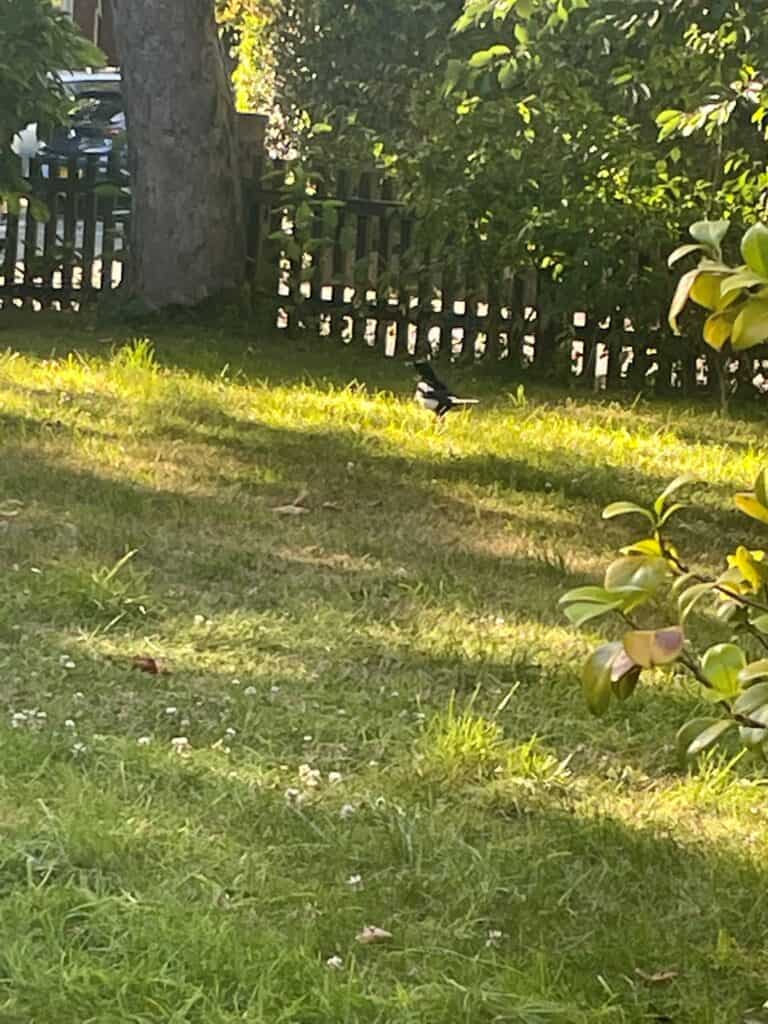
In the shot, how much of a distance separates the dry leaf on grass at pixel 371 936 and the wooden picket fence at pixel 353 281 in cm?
715

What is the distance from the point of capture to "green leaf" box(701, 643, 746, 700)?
1861 millimetres

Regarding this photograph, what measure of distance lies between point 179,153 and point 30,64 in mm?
1048

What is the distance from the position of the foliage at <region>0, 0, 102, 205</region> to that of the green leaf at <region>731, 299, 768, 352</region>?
906cm

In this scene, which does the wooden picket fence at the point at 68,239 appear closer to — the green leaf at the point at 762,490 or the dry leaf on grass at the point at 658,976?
the dry leaf on grass at the point at 658,976

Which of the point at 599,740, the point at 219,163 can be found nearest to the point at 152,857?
the point at 599,740

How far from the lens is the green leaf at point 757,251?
1.64 metres

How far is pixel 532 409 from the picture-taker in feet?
27.9

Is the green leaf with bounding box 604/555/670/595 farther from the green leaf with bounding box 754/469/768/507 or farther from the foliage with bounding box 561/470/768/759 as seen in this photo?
the green leaf with bounding box 754/469/768/507

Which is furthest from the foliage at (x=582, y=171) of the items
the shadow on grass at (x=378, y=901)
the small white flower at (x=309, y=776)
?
the shadow on grass at (x=378, y=901)

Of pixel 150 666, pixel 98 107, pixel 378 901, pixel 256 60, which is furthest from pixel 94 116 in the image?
pixel 378 901

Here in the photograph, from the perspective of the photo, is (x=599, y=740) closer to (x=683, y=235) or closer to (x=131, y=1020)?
(x=131, y=1020)

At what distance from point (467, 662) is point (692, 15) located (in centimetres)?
341

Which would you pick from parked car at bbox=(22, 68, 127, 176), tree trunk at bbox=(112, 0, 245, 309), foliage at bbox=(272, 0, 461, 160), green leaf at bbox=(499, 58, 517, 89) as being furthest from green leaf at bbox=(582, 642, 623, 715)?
parked car at bbox=(22, 68, 127, 176)

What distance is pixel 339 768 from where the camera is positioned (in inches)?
138
